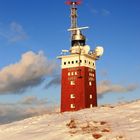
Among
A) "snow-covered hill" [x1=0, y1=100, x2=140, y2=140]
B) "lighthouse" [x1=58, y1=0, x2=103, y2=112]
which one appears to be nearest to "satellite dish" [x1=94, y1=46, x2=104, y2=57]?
"lighthouse" [x1=58, y1=0, x2=103, y2=112]

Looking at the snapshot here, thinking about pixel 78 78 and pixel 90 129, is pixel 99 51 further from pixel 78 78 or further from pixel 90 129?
pixel 90 129

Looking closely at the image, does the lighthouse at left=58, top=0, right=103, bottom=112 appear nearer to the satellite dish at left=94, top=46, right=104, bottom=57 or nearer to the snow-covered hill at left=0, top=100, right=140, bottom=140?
the satellite dish at left=94, top=46, right=104, bottom=57

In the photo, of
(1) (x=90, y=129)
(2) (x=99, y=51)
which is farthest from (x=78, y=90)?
(1) (x=90, y=129)

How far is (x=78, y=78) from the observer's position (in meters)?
60.6

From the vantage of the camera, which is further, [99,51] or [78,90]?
[99,51]

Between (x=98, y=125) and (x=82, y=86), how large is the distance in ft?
110

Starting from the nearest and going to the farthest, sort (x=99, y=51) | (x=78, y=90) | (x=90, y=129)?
(x=90, y=129)
(x=78, y=90)
(x=99, y=51)

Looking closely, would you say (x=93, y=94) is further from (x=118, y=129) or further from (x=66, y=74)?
(x=118, y=129)

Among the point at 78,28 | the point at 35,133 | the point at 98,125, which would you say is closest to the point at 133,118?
the point at 98,125

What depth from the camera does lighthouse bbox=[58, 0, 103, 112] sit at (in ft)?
197

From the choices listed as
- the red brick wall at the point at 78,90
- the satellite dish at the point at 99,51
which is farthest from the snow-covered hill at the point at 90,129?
the satellite dish at the point at 99,51

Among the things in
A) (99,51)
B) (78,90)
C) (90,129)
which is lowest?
(90,129)

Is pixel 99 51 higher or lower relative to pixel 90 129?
higher

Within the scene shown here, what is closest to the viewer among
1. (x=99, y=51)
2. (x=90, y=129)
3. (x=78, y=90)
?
(x=90, y=129)
